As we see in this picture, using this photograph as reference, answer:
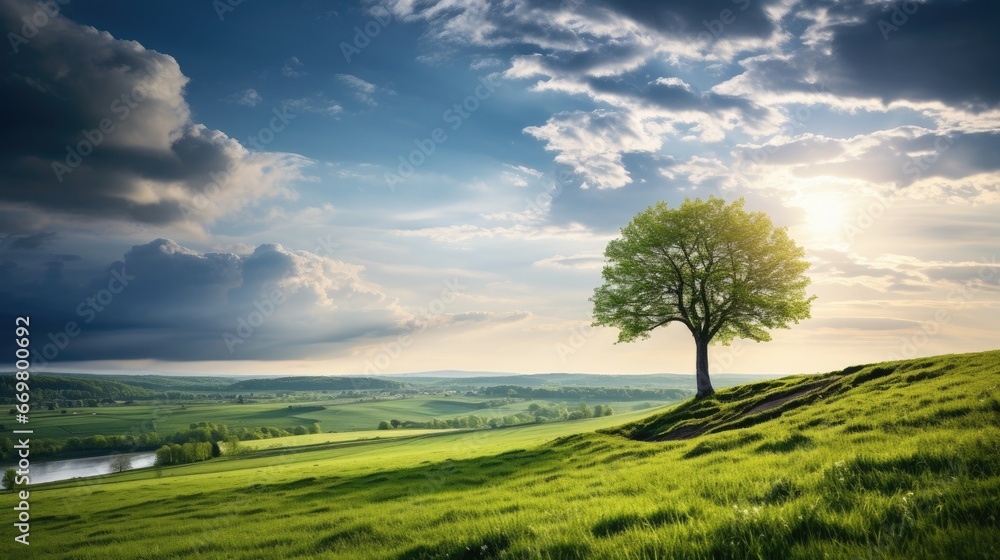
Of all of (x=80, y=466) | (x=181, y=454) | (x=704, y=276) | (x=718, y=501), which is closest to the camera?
(x=718, y=501)

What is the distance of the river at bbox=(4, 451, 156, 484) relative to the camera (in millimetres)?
113025

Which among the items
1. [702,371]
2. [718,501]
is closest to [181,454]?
[702,371]

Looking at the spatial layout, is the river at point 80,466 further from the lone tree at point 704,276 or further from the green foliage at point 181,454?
the lone tree at point 704,276

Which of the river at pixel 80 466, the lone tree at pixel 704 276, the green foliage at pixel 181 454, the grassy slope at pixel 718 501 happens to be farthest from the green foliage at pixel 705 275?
the river at pixel 80 466

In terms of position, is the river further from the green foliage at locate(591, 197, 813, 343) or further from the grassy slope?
the green foliage at locate(591, 197, 813, 343)

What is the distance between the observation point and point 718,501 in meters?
7.52

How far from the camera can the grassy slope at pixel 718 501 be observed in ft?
16.0

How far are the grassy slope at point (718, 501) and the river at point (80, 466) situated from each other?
121 meters

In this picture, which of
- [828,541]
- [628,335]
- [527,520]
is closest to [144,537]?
[527,520]

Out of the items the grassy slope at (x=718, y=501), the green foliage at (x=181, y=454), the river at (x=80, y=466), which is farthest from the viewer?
the river at (x=80, y=466)

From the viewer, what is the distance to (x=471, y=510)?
11953mm

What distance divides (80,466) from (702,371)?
571 feet

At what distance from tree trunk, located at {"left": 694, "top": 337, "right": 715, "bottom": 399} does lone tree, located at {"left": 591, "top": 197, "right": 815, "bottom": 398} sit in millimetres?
76

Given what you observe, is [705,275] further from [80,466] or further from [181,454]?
[80,466]
